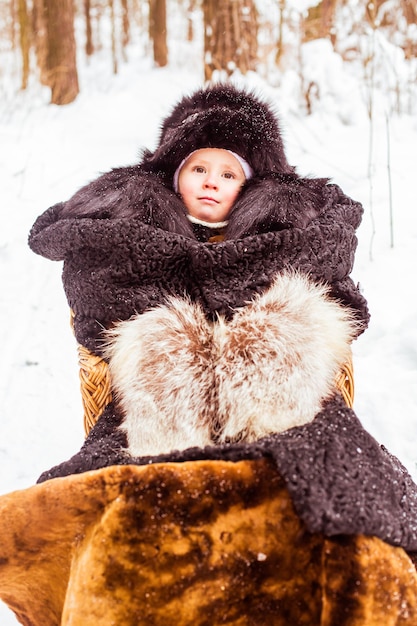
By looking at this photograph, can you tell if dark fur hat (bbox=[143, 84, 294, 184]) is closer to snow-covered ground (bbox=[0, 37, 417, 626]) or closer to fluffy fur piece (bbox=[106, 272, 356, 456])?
snow-covered ground (bbox=[0, 37, 417, 626])

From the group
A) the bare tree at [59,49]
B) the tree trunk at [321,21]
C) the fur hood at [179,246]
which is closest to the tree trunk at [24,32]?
the bare tree at [59,49]

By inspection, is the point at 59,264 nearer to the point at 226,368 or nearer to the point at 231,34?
the point at 226,368

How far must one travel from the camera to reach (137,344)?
1410 millimetres

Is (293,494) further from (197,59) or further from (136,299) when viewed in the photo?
(197,59)

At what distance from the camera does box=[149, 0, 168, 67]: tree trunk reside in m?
7.46

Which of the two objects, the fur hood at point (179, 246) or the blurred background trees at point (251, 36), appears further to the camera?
the blurred background trees at point (251, 36)

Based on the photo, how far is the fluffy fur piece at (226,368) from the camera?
1292mm

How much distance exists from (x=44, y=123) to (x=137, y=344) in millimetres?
4059

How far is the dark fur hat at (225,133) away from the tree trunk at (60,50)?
12.8 feet

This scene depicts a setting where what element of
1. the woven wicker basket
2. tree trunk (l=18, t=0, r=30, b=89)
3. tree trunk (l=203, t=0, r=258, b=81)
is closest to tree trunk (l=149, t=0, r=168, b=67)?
tree trunk (l=18, t=0, r=30, b=89)

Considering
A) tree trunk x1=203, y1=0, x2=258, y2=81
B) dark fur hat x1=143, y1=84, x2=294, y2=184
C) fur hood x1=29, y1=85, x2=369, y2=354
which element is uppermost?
tree trunk x1=203, y1=0, x2=258, y2=81

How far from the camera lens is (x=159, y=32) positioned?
7457 mm

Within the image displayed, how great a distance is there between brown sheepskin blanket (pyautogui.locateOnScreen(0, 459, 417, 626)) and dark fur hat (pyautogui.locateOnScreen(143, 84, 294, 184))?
3.92 feet

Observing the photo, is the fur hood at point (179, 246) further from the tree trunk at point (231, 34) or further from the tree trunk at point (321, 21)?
the tree trunk at point (321, 21)
